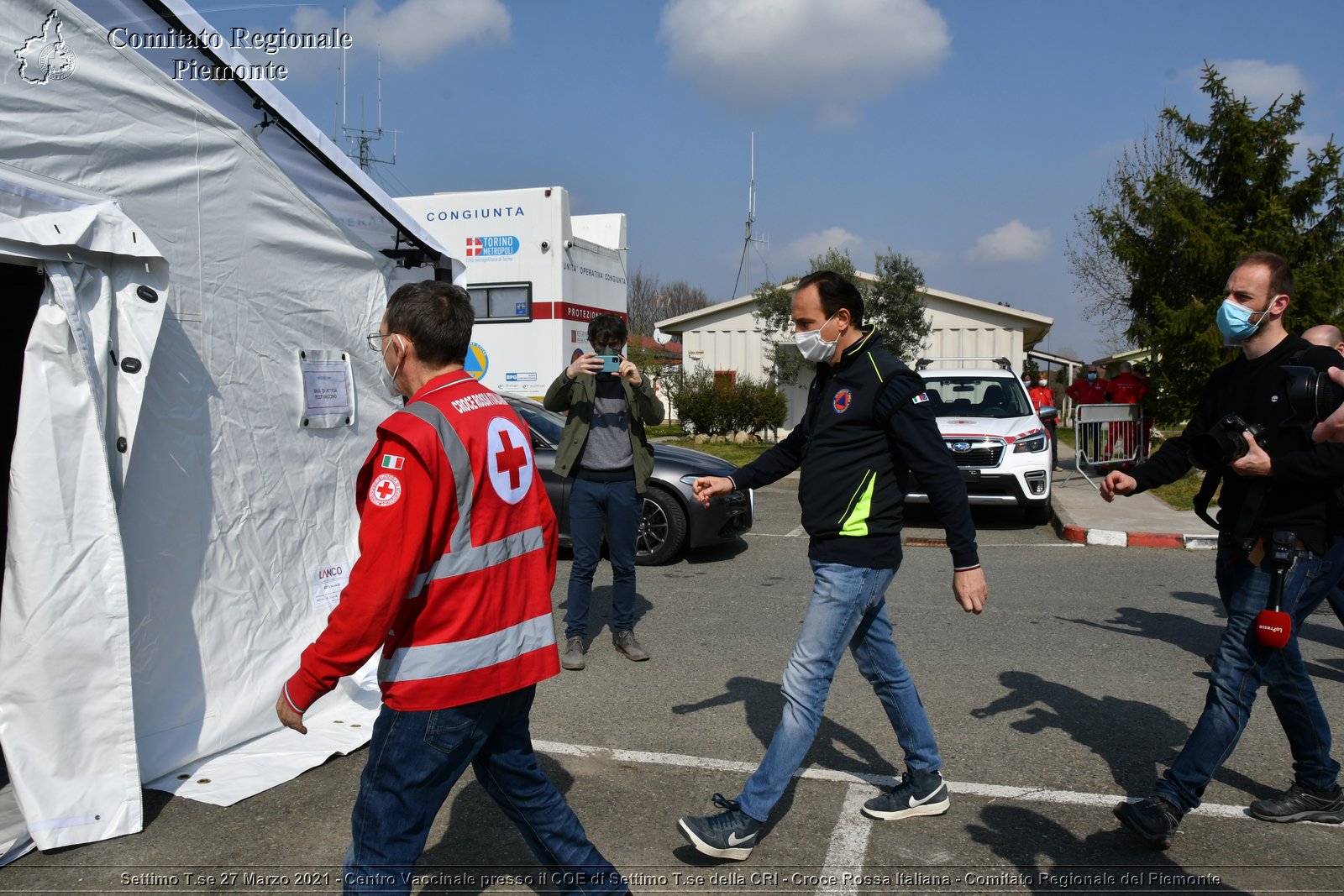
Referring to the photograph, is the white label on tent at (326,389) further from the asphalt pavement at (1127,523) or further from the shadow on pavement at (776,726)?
the asphalt pavement at (1127,523)

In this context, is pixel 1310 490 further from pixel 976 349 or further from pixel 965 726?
pixel 976 349

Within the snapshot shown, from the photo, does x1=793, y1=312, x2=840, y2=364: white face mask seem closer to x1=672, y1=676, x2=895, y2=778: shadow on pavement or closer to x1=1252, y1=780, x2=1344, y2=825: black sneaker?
x1=672, y1=676, x2=895, y2=778: shadow on pavement

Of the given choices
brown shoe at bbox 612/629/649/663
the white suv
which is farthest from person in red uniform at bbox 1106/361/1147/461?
brown shoe at bbox 612/629/649/663

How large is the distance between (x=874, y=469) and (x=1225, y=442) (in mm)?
1160

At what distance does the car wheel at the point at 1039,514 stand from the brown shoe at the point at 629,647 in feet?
22.7

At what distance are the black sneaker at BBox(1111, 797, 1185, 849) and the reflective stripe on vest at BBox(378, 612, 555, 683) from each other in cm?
226

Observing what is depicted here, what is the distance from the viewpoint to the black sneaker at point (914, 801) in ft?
→ 11.8

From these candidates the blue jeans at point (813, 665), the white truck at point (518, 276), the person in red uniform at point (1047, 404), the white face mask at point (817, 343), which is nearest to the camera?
the blue jeans at point (813, 665)

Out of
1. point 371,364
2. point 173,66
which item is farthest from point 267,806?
point 173,66

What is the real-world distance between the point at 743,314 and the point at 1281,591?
988 inches

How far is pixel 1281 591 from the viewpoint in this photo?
10.6 ft

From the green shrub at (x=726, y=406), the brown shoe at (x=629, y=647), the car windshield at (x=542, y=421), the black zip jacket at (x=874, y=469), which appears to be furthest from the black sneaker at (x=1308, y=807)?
the green shrub at (x=726, y=406)

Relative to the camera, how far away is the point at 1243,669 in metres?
3.30

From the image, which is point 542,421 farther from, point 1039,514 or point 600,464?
point 1039,514
